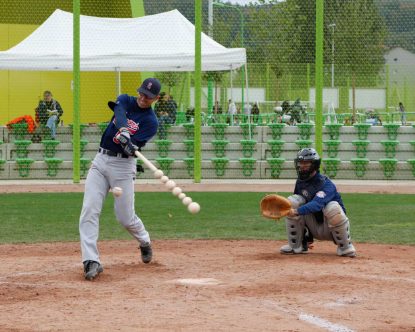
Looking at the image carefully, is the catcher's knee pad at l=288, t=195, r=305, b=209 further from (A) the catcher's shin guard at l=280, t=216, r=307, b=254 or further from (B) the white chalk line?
(B) the white chalk line

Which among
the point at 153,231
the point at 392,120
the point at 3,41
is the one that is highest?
the point at 3,41

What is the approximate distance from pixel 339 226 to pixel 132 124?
254cm

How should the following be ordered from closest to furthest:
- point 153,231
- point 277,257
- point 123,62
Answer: point 277,257 < point 153,231 < point 123,62

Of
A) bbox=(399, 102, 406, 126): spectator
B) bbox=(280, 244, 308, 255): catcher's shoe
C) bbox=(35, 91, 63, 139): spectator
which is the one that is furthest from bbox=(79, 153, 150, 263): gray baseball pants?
bbox=(399, 102, 406, 126): spectator

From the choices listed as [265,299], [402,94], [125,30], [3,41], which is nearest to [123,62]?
[125,30]

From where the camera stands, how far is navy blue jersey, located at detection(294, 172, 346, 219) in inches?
381

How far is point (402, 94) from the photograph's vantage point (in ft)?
78.8

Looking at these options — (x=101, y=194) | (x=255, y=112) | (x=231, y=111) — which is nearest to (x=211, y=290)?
(x=101, y=194)

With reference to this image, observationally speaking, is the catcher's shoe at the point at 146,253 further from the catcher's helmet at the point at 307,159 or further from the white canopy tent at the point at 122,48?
the white canopy tent at the point at 122,48

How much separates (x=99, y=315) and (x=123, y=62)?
1581cm

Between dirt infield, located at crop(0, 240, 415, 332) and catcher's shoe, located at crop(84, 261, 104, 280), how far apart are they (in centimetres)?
7

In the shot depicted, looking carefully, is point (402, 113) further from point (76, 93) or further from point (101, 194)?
point (101, 194)

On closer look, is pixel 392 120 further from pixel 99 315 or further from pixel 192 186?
pixel 99 315

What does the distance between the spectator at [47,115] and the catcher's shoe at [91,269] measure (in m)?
14.0
